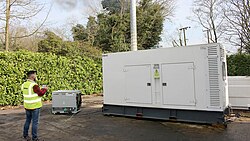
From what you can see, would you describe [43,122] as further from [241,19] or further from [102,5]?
[102,5]

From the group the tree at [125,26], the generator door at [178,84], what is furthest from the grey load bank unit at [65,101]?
the tree at [125,26]

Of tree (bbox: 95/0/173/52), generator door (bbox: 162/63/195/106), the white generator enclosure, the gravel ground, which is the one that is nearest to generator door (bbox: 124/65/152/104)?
the white generator enclosure

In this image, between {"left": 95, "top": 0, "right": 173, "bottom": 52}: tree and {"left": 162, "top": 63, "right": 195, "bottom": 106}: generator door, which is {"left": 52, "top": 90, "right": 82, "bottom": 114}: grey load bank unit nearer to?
{"left": 162, "top": 63, "right": 195, "bottom": 106}: generator door

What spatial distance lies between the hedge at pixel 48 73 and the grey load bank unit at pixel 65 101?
3873 mm

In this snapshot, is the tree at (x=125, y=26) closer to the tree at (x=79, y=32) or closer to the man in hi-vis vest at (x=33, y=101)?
the tree at (x=79, y=32)

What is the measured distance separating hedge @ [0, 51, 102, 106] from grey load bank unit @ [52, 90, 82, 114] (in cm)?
387

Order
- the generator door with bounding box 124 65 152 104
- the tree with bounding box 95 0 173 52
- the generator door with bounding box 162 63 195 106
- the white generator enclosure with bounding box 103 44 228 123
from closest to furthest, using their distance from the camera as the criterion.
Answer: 1. the white generator enclosure with bounding box 103 44 228 123
2. the generator door with bounding box 162 63 195 106
3. the generator door with bounding box 124 65 152 104
4. the tree with bounding box 95 0 173 52

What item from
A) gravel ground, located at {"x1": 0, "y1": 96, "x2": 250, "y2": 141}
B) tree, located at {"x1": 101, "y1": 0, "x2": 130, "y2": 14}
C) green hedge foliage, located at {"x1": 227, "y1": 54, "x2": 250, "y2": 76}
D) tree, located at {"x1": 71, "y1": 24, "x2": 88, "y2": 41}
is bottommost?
gravel ground, located at {"x1": 0, "y1": 96, "x2": 250, "y2": 141}

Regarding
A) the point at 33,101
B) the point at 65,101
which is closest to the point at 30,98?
the point at 33,101

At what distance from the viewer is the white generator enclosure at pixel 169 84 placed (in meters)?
6.51

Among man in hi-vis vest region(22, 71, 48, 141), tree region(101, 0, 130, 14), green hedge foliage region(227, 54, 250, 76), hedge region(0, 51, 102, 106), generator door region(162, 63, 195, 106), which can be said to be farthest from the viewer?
tree region(101, 0, 130, 14)

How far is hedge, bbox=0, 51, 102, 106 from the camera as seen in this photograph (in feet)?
38.4

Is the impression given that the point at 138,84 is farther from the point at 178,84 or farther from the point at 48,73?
the point at 48,73

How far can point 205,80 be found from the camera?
260 inches
